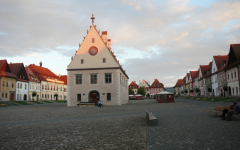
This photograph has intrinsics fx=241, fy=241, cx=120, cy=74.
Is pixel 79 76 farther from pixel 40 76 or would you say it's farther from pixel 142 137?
pixel 40 76

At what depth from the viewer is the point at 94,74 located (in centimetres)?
4416

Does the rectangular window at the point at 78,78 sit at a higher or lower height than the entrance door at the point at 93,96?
higher

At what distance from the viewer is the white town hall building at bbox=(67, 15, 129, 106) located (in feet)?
143

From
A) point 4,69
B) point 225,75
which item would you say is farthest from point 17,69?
point 225,75

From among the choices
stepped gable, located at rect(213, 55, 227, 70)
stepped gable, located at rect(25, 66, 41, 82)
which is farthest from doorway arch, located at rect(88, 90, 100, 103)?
stepped gable, located at rect(25, 66, 41, 82)

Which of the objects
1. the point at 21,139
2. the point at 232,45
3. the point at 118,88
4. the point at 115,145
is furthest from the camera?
the point at 232,45

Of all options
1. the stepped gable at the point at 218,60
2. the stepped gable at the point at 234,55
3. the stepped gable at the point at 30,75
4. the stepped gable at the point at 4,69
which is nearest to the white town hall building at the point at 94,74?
the stepped gable at the point at 234,55

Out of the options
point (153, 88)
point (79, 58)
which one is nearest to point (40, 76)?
point (79, 58)

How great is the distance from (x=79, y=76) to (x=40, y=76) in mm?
45925

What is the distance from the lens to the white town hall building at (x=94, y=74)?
43.5 meters

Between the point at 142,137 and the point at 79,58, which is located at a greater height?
the point at 79,58

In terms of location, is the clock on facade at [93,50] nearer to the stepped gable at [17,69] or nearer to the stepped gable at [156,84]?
the stepped gable at [17,69]

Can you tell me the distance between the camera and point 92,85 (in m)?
44.0

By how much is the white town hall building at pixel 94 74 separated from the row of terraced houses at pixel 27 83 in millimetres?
25476
